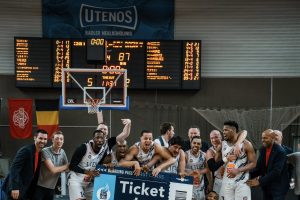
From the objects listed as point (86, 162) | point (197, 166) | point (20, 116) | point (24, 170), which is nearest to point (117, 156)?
point (86, 162)

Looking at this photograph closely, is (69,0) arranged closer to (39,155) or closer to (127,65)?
(127,65)

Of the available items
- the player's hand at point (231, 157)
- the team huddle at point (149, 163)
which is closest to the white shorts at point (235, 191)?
the team huddle at point (149, 163)

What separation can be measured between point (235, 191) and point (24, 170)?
3218 mm

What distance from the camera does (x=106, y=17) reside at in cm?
1195

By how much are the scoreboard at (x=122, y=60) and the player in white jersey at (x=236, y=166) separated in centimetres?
487

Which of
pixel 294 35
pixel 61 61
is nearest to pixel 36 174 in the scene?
pixel 61 61

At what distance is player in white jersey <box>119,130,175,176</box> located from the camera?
230 inches

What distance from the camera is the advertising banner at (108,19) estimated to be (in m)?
11.9

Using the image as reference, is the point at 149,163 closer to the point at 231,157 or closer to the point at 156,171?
the point at 156,171

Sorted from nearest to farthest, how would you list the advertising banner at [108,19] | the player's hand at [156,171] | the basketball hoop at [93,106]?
the player's hand at [156,171] < the basketball hoop at [93,106] < the advertising banner at [108,19]

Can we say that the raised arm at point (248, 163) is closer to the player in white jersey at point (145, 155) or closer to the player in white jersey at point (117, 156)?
the player in white jersey at point (145, 155)

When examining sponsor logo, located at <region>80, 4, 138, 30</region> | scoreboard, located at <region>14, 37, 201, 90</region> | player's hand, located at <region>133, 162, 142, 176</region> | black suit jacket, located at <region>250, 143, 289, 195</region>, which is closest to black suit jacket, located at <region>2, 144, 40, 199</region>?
player's hand, located at <region>133, 162, 142, 176</region>

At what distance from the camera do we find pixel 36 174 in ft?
19.5

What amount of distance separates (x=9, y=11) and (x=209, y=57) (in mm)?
6239
